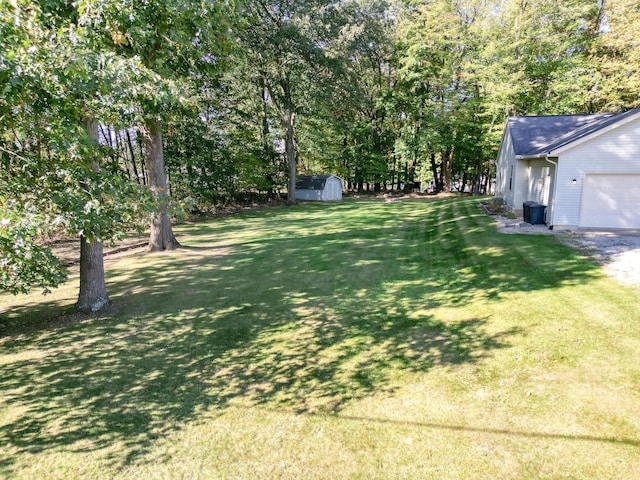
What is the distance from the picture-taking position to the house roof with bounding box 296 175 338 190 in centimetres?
3306

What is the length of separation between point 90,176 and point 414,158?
33.0 meters

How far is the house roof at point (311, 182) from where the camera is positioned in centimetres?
3306

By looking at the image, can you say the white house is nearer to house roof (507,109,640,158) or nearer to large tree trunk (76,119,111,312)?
house roof (507,109,640,158)

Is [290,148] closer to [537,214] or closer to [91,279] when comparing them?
[537,214]

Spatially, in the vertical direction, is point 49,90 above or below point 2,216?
above

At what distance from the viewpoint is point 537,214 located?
1383cm

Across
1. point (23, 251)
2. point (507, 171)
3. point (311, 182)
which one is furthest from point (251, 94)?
point (23, 251)

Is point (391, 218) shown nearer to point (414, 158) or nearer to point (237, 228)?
point (237, 228)

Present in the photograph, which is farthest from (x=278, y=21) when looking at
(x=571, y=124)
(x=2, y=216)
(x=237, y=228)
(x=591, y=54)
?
(x=2, y=216)

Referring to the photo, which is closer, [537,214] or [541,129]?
[537,214]

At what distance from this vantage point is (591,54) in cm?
2508

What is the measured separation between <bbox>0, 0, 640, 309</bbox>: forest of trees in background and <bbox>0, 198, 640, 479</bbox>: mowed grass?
1.59 m

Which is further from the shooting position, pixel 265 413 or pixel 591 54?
pixel 591 54

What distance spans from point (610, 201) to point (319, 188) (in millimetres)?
23229
